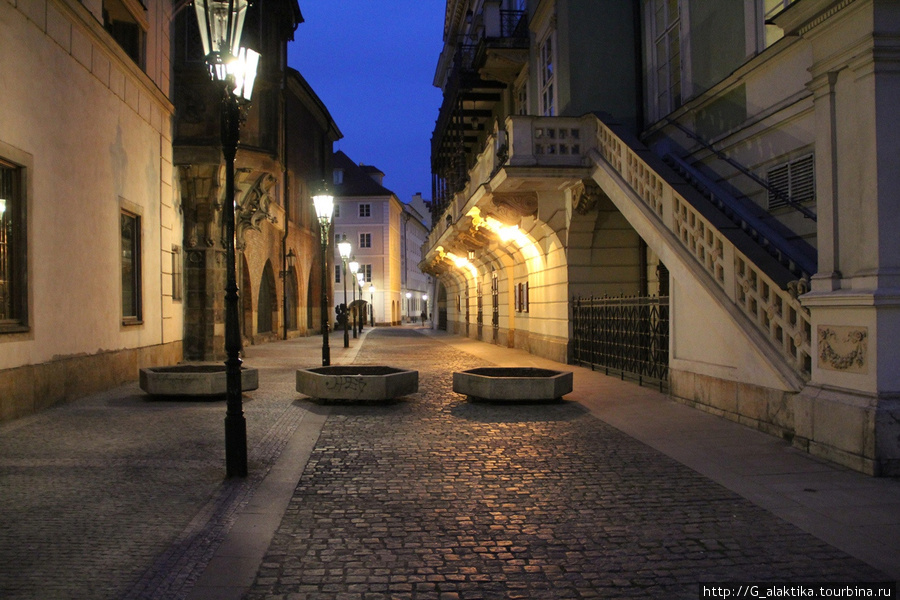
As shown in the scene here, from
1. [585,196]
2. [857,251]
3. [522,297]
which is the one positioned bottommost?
[522,297]

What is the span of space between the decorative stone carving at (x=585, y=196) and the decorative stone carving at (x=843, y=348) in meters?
9.23

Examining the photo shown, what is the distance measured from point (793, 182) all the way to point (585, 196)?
593 cm

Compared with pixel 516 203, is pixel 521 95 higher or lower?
higher

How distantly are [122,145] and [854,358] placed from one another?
13816 mm

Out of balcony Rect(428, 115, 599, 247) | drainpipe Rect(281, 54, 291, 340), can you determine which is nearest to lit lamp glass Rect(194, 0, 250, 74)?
balcony Rect(428, 115, 599, 247)

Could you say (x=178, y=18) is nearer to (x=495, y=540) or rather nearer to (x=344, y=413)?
(x=344, y=413)

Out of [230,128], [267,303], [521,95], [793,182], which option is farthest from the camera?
[267,303]

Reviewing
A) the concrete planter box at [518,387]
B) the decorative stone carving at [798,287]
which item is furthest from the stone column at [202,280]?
the decorative stone carving at [798,287]

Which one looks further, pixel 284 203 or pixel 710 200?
pixel 284 203

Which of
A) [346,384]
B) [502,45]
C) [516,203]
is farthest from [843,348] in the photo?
[502,45]

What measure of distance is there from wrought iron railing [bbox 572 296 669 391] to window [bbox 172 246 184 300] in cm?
1037

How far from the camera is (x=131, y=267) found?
15.8 meters

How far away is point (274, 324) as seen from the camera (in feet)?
113

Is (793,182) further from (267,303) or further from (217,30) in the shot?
(267,303)
